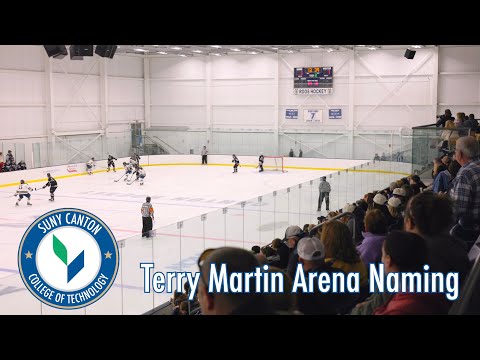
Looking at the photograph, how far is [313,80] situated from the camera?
3722cm

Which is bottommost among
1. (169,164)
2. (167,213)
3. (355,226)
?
(167,213)

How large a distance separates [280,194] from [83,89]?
26939 mm

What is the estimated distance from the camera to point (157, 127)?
41.9 m

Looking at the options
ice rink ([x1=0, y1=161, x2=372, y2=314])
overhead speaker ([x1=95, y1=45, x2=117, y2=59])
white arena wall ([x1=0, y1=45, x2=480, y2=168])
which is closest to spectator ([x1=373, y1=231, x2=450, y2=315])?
ice rink ([x1=0, y1=161, x2=372, y2=314])

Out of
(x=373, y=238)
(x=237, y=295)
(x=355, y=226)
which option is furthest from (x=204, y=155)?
(x=237, y=295)

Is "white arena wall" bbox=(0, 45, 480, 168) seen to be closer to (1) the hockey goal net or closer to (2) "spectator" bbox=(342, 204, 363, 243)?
(1) the hockey goal net

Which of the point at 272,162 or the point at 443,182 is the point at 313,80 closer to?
the point at 272,162

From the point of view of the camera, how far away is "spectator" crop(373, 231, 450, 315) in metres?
2.86

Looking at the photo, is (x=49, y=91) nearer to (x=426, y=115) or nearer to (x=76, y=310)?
(x=426, y=115)

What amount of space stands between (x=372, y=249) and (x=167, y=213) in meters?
15.4

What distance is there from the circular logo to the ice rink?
153 mm
